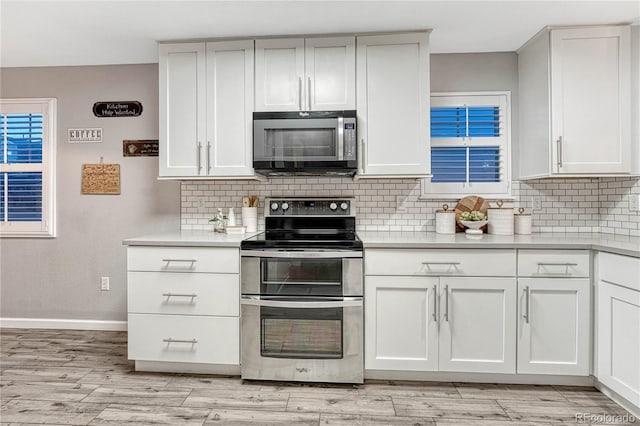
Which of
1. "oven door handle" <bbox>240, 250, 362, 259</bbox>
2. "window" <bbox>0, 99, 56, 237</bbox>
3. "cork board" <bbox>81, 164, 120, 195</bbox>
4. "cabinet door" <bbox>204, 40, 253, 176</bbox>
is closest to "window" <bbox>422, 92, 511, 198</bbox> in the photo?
"oven door handle" <bbox>240, 250, 362, 259</bbox>

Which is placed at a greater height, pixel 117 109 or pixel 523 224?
pixel 117 109

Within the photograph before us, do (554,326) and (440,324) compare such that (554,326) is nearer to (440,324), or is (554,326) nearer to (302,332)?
(440,324)

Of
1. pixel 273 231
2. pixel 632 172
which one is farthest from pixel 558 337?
pixel 273 231

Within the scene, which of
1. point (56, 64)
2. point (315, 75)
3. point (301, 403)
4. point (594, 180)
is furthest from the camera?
point (56, 64)

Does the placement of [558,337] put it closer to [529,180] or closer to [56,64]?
[529,180]

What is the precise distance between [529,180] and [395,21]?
1557 millimetres

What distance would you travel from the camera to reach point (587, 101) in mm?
2373

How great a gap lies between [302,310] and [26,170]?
286 cm

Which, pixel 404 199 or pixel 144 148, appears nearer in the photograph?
pixel 404 199

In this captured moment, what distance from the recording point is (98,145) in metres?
3.17

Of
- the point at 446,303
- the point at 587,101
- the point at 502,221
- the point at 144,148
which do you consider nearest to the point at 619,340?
the point at 446,303

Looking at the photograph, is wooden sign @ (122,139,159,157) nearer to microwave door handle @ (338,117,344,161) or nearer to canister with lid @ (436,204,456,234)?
microwave door handle @ (338,117,344,161)

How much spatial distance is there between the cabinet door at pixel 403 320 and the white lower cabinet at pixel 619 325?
91cm

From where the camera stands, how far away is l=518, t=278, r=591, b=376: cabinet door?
2133mm
